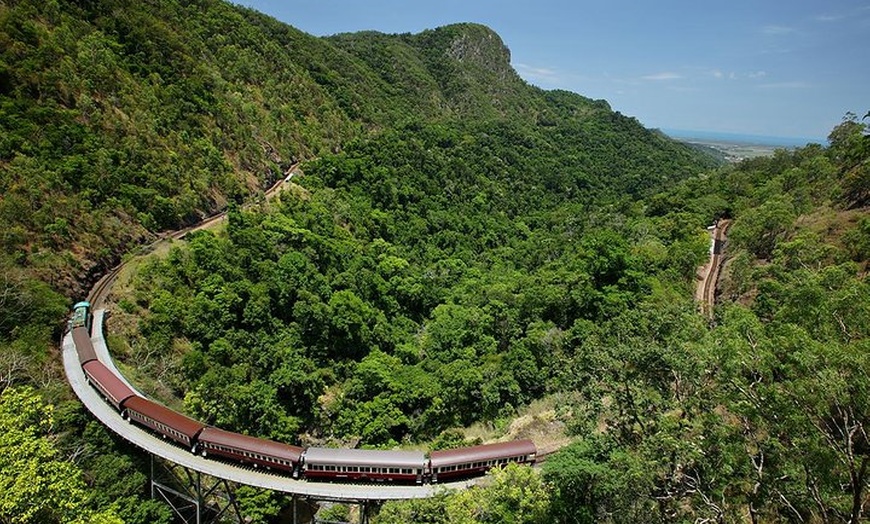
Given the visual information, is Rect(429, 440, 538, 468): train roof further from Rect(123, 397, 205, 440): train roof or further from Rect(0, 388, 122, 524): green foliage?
Rect(0, 388, 122, 524): green foliage

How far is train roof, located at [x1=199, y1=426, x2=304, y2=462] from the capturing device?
26.5m

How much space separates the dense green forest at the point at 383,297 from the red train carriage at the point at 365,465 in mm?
2262

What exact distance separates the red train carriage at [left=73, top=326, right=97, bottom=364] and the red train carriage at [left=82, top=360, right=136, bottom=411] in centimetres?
74

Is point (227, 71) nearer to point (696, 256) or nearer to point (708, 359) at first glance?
point (696, 256)

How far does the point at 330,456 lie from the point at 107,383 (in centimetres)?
1572

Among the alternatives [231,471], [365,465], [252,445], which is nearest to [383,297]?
[252,445]

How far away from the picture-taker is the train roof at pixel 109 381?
29094 mm

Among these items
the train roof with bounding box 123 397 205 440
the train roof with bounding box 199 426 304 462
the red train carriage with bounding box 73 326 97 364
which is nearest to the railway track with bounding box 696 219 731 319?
the train roof with bounding box 199 426 304 462

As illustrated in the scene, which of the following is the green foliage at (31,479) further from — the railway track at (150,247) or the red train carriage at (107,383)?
the railway track at (150,247)

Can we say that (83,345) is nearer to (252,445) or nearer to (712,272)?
(252,445)

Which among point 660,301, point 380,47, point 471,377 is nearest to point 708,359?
point 471,377

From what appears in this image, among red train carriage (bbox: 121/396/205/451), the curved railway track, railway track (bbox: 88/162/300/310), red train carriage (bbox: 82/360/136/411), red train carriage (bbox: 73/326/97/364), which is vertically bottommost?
the curved railway track

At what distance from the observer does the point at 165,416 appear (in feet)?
90.5

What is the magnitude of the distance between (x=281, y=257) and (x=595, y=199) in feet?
282
